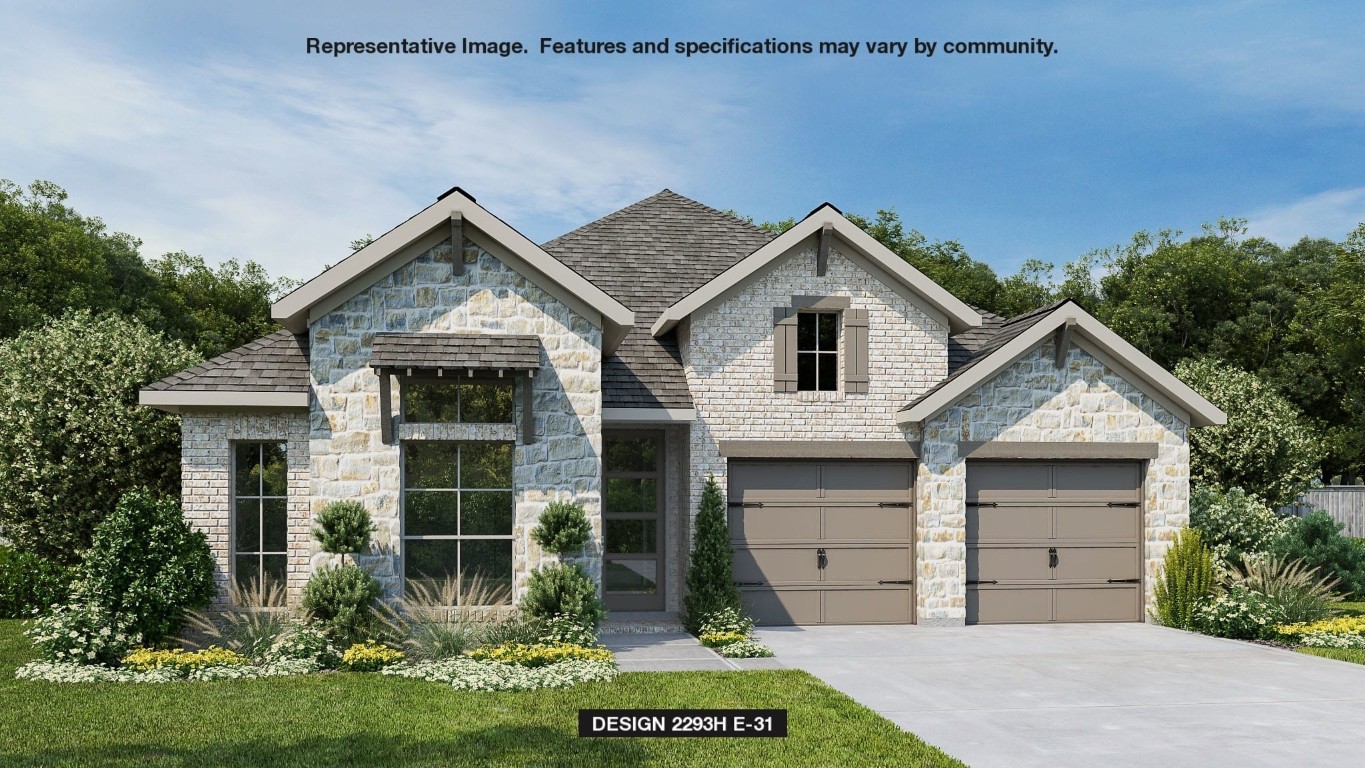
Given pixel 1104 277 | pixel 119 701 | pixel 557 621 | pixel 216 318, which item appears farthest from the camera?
pixel 1104 277

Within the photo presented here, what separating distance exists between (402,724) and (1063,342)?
10709mm

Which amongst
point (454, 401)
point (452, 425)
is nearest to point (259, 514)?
point (452, 425)

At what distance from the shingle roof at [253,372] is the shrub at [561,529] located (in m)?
3.37

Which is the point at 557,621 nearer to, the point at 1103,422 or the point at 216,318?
the point at 1103,422

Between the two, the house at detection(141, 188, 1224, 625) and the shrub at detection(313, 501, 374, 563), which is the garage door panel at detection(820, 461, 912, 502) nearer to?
the house at detection(141, 188, 1224, 625)

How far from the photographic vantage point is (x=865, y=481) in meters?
16.0

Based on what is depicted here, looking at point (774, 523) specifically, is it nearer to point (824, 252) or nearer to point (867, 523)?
point (867, 523)

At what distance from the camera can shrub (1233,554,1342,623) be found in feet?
49.0

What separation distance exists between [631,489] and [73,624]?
292 inches

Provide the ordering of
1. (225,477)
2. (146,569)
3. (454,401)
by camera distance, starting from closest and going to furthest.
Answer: (146,569) → (454,401) → (225,477)

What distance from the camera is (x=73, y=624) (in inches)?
483

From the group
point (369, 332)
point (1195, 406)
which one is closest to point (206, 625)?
point (369, 332)

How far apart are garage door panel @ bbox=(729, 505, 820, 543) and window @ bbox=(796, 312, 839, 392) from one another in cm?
178

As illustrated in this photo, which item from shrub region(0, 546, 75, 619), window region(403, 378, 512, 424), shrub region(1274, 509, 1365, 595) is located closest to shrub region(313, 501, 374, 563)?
window region(403, 378, 512, 424)
